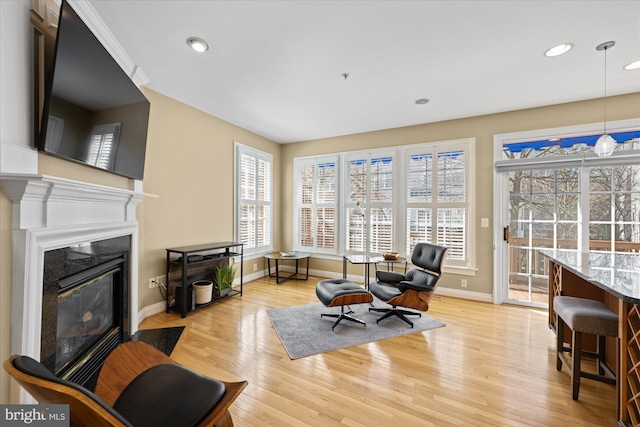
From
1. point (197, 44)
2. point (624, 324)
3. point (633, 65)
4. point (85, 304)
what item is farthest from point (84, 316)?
point (633, 65)

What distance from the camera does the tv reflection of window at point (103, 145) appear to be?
178 centimetres

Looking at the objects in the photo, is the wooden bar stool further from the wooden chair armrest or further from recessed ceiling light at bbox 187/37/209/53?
recessed ceiling light at bbox 187/37/209/53

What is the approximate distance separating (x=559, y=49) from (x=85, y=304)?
4359 millimetres

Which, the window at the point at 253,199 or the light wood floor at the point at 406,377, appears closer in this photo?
the light wood floor at the point at 406,377

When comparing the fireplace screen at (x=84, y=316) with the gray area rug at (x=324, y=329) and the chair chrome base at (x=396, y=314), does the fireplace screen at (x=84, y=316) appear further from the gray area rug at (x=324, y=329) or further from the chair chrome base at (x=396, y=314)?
the chair chrome base at (x=396, y=314)

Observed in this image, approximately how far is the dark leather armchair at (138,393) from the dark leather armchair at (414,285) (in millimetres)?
2147

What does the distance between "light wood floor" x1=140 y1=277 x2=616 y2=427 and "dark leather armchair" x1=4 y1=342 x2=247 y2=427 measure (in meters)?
0.65

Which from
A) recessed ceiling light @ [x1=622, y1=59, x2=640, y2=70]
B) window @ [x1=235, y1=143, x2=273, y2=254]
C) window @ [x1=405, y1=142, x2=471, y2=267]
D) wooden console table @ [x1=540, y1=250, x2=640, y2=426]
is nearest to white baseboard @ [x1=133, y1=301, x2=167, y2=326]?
window @ [x1=235, y1=143, x2=273, y2=254]

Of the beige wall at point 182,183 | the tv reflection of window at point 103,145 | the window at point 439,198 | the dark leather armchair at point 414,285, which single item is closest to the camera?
the tv reflection of window at point 103,145

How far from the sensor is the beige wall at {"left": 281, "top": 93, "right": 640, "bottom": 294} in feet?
10.8

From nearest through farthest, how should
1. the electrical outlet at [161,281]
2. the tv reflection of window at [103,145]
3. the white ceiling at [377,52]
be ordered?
the tv reflection of window at [103,145]
the white ceiling at [377,52]
the electrical outlet at [161,281]

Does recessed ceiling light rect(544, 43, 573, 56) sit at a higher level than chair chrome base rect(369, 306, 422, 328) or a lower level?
higher

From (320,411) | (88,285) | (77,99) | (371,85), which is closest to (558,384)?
(320,411)

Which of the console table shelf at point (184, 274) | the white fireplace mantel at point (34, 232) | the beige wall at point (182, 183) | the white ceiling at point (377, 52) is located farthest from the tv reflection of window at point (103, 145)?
the console table shelf at point (184, 274)
